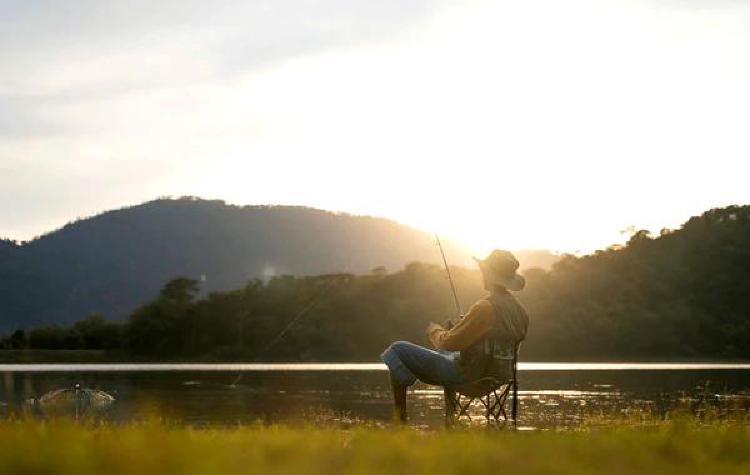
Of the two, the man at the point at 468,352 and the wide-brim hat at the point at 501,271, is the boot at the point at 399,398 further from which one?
the wide-brim hat at the point at 501,271

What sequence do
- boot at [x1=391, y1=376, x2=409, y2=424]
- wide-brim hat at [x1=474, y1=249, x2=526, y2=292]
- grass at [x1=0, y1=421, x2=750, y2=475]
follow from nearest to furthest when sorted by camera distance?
grass at [x1=0, y1=421, x2=750, y2=475]
boot at [x1=391, y1=376, x2=409, y2=424]
wide-brim hat at [x1=474, y1=249, x2=526, y2=292]

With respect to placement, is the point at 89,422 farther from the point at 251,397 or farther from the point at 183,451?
the point at 251,397

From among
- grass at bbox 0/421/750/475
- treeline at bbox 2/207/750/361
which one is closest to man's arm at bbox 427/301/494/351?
grass at bbox 0/421/750/475

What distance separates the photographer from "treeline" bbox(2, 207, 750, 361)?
99.7m

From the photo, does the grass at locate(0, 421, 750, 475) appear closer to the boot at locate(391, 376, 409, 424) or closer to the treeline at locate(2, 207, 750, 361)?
the boot at locate(391, 376, 409, 424)

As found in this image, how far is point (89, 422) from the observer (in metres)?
8.06

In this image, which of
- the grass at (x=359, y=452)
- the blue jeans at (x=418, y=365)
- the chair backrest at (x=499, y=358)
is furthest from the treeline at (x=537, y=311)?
the grass at (x=359, y=452)

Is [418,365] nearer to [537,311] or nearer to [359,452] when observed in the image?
[359,452]

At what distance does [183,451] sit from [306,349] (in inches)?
4091

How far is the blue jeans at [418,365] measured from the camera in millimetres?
10055

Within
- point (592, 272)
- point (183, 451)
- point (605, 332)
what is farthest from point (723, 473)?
point (592, 272)

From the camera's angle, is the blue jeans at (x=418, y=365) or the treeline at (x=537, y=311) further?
the treeline at (x=537, y=311)

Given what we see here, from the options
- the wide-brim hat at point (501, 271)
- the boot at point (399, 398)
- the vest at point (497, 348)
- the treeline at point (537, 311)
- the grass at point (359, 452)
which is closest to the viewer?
the grass at point (359, 452)

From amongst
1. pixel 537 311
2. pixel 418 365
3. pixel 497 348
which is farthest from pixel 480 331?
pixel 537 311
